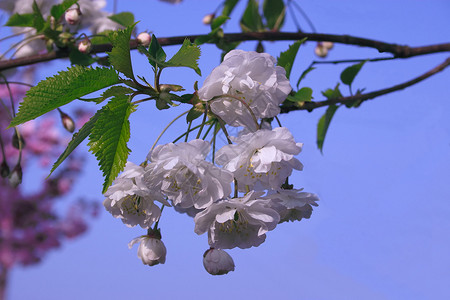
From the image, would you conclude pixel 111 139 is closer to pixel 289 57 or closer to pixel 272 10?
pixel 289 57

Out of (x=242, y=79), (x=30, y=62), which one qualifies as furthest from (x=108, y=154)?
(x=30, y=62)

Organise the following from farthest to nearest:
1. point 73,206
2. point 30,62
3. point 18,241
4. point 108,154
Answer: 1. point 73,206
2. point 18,241
3. point 30,62
4. point 108,154

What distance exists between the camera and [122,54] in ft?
2.11

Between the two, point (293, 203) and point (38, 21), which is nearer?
point (293, 203)

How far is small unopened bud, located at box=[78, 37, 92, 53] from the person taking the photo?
1015mm

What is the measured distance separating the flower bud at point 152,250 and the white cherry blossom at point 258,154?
21 cm

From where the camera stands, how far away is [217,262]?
2.44 feet

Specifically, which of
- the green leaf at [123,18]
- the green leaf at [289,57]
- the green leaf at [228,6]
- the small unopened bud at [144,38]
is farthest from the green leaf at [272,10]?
the green leaf at [289,57]

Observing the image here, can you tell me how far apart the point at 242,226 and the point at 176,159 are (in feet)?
0.55

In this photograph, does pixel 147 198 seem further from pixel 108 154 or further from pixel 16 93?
pixel 16 93

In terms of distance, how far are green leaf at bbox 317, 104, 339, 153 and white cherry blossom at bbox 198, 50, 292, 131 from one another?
0.49 m

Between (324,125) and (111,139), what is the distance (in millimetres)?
700

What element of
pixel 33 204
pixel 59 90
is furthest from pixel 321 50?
pixel 33 204

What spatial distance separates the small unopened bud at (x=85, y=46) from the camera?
1015 mm
